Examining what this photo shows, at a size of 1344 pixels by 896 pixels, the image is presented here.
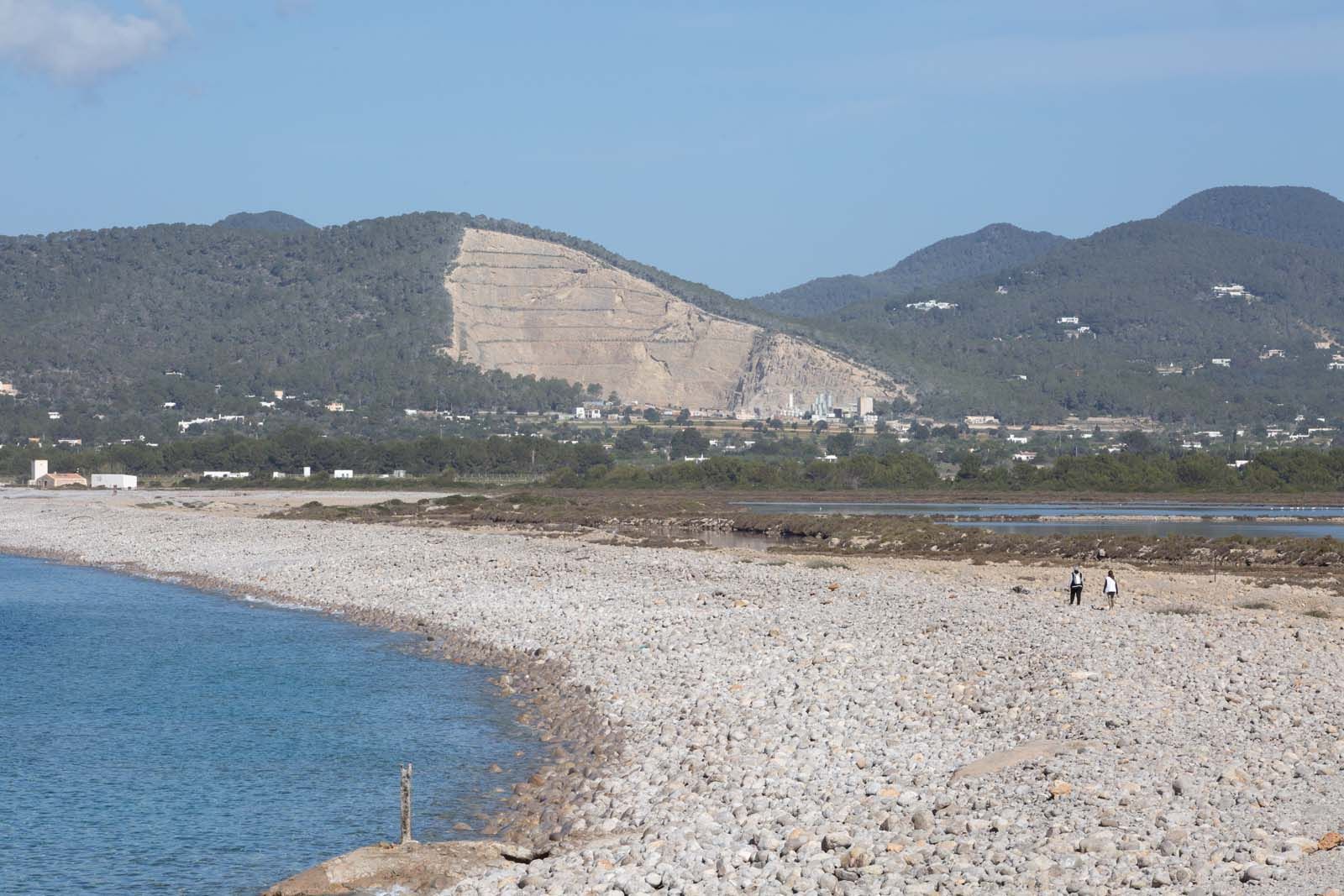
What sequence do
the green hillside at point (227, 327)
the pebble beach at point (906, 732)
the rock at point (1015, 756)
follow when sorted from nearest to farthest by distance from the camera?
the pebble beach at point (906, 732), the rock at point (1015, 756), the green hillside at point (227, 327)

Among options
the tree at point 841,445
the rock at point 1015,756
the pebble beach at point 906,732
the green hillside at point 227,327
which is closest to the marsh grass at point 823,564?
the pebble beach at point 906,732

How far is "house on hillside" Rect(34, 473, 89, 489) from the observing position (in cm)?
9619

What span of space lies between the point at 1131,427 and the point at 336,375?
93.7 m

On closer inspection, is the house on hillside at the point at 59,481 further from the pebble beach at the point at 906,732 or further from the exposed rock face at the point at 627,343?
the exposed rock face at the point at 627,343

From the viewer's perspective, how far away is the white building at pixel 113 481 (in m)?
95.8

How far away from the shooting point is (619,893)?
37.8 feet

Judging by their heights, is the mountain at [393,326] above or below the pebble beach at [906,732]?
above

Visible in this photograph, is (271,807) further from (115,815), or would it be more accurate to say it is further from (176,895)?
(176,895)

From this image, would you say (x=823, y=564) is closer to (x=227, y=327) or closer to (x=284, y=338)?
(x=284, y=338)

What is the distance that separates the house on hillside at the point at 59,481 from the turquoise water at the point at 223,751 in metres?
70.6

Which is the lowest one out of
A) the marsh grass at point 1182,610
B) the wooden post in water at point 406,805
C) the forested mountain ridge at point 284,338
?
the wooden post in water at point 406,805

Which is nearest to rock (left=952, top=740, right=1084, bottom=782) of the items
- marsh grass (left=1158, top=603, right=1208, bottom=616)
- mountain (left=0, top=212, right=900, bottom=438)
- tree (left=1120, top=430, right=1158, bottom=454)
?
marsh grass (left=1158, top=603, right=1208, bottom=616)

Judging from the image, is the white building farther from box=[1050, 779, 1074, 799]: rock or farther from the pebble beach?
box=[1050, 779, 1074, 799]: rock

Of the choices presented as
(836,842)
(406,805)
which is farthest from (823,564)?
(836,842)
